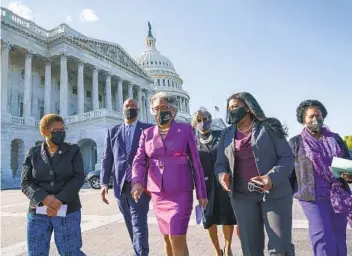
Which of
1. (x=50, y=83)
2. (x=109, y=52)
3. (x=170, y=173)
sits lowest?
(x=170, y=173)

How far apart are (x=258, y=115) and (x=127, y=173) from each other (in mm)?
1990

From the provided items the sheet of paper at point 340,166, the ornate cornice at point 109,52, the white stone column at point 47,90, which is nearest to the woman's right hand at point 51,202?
the sheet of paper at point 340,166

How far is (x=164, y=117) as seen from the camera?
11.7ft

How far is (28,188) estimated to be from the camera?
329 cm

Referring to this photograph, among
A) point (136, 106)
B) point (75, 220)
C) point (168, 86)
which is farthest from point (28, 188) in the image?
point (168, 86)

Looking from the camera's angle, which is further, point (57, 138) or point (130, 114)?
point (130, 114)

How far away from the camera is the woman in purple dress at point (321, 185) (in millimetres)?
3316

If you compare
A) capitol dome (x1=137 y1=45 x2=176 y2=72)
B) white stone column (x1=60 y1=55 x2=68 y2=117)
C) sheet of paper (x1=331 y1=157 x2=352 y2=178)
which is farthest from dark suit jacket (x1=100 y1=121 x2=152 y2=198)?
capitol dome (x1=137 y1=45 x2=176 y2=72)

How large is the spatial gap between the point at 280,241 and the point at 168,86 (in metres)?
85.4

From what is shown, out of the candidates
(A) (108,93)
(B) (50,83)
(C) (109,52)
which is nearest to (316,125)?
(B) (50,83)

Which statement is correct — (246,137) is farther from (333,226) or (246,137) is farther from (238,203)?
(333,226)

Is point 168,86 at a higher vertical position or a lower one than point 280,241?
higher

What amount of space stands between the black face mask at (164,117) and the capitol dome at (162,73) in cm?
7970

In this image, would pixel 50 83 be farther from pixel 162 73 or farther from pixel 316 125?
pixel 162 73
